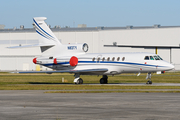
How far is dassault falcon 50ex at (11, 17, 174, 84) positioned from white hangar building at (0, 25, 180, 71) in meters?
41.4

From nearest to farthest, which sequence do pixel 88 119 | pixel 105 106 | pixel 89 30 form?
pixel 88 119 → pixel 105 106 → pixel 89 30

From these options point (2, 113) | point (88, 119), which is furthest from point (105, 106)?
point (2, 113)

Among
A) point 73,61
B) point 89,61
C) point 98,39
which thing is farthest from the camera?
point 98,39

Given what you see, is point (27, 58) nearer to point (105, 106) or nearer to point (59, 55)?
point (59, 55)

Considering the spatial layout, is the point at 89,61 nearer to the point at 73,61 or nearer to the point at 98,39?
the point at 73,61

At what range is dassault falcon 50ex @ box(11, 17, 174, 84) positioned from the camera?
34875 millimetres

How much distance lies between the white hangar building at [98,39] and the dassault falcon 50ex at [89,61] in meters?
41.4

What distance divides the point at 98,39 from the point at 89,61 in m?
46.0

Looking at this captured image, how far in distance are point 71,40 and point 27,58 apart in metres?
13.4

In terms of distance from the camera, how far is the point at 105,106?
1576cm

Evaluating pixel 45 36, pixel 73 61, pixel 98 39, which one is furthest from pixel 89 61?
pixel 98 39

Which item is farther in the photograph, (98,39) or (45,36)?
(98,39)

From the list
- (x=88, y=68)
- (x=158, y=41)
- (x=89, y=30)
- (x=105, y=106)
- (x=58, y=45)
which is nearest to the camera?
(x=105, y=106)

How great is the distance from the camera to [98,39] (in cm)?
8369
